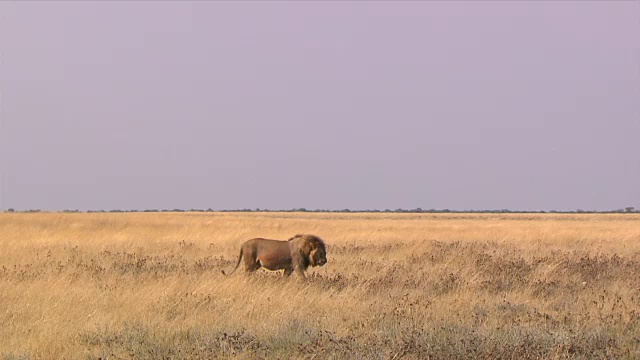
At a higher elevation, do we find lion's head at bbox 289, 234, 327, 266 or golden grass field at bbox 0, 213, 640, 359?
lion's head at bbox 289, 234, 327, 266

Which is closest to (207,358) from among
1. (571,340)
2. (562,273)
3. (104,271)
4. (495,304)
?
(571,340)

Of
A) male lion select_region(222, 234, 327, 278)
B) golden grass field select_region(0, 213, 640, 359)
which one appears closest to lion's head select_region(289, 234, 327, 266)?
male lion select_region(222, 234, 327, 278)

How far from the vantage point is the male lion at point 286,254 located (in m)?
13.2

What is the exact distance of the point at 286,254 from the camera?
13.3m

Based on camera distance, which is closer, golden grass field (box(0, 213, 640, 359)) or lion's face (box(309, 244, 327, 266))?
golden grass field (box(0, 213, 640, 359))

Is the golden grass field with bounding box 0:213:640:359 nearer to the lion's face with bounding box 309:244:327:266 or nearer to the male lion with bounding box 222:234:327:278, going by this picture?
the lion's face with bounding box 309:244:327:266

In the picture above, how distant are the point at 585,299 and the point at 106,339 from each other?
6.80 metres

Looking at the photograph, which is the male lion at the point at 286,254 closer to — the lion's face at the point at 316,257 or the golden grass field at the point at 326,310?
the lion's face at the point at 316,257

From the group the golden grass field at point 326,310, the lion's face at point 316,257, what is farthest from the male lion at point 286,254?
the golden grass field at point 326,310

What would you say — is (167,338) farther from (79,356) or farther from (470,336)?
(470,336)

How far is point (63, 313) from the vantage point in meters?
8.91

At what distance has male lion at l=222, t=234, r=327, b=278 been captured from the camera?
1325 centimetres

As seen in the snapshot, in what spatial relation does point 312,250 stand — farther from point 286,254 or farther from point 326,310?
point 326,310

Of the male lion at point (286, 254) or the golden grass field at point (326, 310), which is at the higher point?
the male lion at point (286, 254)
